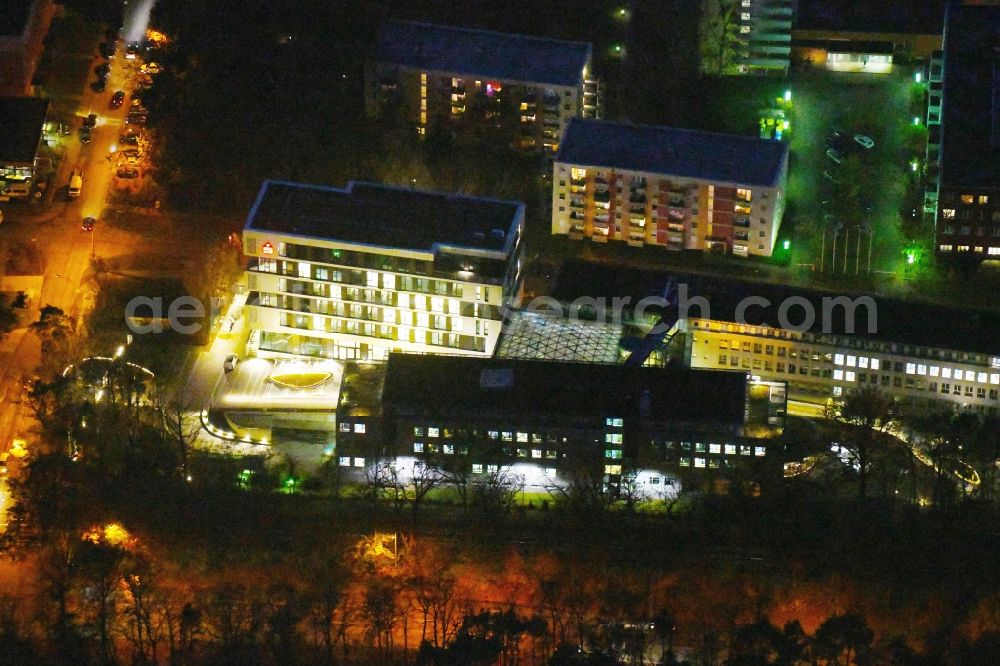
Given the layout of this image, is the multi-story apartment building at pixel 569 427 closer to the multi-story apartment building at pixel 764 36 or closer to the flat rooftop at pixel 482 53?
the flat rooftop at pixel 482 53

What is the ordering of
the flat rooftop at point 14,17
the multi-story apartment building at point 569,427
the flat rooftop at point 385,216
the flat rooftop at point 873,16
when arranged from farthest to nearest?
the flat rooftop at point 873,16, the flat rooftop at point 14,17, the flat rooftop at point 385,216, the multi-story apartment building at point 569,427

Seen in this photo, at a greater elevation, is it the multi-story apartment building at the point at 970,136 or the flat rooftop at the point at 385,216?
the multi-story apartment building at the point at 970,136

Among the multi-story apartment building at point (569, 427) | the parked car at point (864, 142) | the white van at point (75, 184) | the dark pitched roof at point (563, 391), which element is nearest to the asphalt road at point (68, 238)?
the white van at point (75, 184)

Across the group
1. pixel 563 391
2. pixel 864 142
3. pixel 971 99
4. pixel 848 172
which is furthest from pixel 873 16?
pixel 563 391

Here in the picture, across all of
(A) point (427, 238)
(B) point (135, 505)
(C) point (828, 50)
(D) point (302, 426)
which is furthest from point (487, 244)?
(C) point (828, 50)

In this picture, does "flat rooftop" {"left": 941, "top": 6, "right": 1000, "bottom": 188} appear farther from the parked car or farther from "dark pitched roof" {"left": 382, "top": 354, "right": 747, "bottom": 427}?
"dark pitched roof" {"left": 382, "top": 354, "right": 747, "bottom": 427}

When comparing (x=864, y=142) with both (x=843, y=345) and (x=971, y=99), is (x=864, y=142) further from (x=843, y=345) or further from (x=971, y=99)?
(x=843, y=345)

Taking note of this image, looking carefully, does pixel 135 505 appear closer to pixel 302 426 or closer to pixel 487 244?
pixel 302 426
